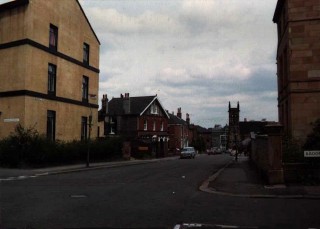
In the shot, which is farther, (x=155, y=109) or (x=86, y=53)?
(x=155, y=109)

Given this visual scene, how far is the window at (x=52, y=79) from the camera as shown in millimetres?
32156

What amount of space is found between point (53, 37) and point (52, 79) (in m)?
3.34

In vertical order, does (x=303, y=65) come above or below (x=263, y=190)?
above

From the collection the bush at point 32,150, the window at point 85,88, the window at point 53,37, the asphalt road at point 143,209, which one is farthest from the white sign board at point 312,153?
the window at point 85,88

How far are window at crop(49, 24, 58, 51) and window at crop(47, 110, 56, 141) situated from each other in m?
5.10

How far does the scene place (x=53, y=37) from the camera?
32812 millimetres

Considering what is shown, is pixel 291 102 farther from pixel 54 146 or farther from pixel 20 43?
pixel 20 43

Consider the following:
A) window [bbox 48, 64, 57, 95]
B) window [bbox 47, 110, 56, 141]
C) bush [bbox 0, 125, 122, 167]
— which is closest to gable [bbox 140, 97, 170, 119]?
window [bbox 48, 64, 57, 95]

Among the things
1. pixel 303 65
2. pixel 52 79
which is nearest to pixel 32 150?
pixel 52 79

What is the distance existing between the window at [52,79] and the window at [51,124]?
164 centimetres

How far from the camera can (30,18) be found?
29.4 metres

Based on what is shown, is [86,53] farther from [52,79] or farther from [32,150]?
[32,150]

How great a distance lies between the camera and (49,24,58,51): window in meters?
32.3

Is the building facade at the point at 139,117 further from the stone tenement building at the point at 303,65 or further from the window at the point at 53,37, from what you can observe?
the stone tenement building at the point at 303,65
